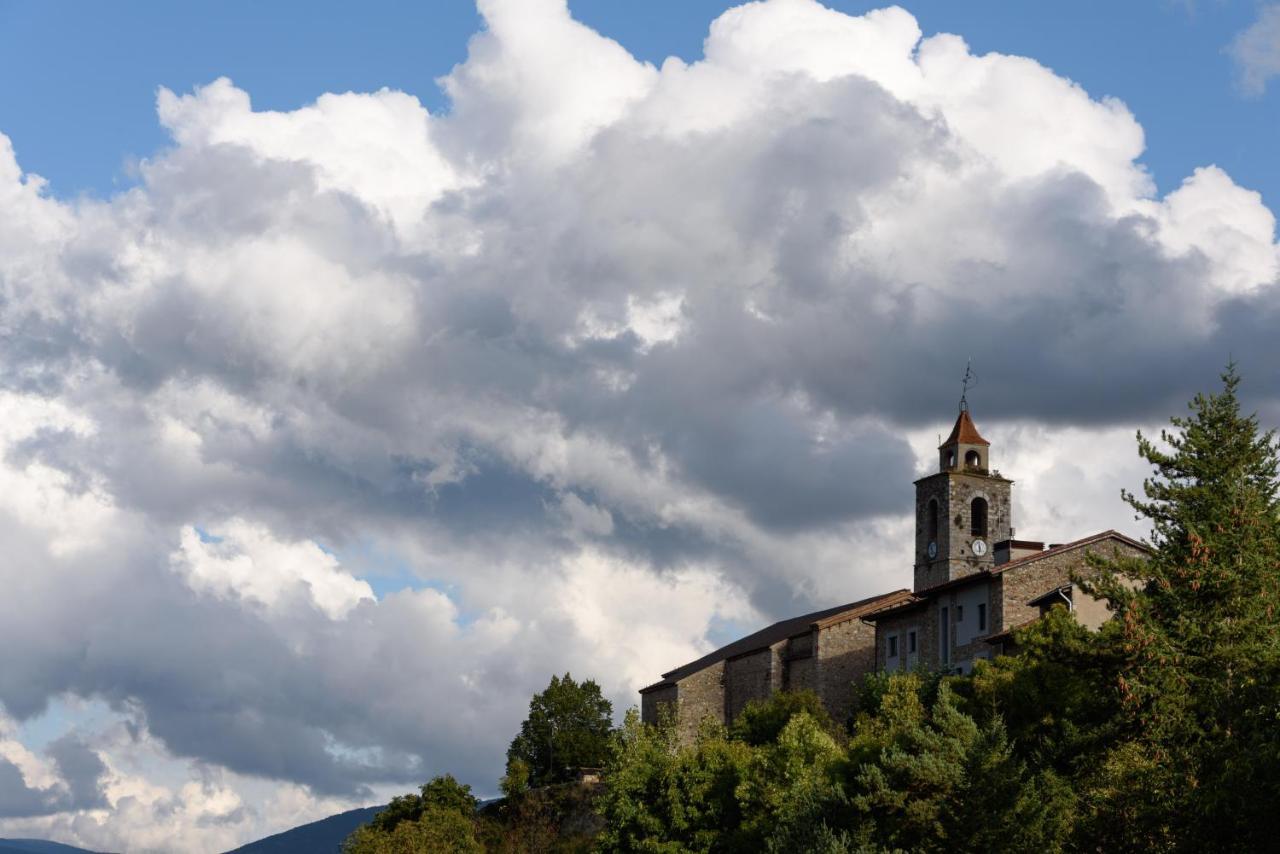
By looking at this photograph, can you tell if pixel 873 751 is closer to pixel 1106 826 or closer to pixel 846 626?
pixel 1106 826

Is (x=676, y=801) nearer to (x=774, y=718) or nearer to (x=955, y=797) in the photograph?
(x=774, y=718)

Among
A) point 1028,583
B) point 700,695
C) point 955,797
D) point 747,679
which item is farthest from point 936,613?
point 955,797

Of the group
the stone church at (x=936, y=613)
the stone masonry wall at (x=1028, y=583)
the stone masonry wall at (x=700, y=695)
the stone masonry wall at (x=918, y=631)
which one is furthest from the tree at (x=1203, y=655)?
the stone masonry wall at (x=700, y=695)

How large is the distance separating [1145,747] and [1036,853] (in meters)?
4.56

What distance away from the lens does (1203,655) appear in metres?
38.8

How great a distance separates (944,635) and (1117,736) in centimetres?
3173

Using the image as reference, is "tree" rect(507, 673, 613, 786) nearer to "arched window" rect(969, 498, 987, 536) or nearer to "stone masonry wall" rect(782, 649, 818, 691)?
"stone masonry wall" rect(782, 649, 818, 691)

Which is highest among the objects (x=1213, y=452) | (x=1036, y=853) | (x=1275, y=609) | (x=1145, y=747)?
(x=1213, y=452)

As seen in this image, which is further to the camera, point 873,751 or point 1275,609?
point 873,751

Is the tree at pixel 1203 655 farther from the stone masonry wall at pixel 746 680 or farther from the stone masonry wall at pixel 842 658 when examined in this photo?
the stone masonry wall at pixel 746 680

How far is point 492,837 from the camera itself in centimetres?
8225

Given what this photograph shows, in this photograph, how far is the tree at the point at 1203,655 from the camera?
31031mm

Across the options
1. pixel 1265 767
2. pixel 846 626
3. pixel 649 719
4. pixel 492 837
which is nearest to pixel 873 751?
pixel 1265 767

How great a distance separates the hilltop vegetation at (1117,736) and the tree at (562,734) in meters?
31.6
